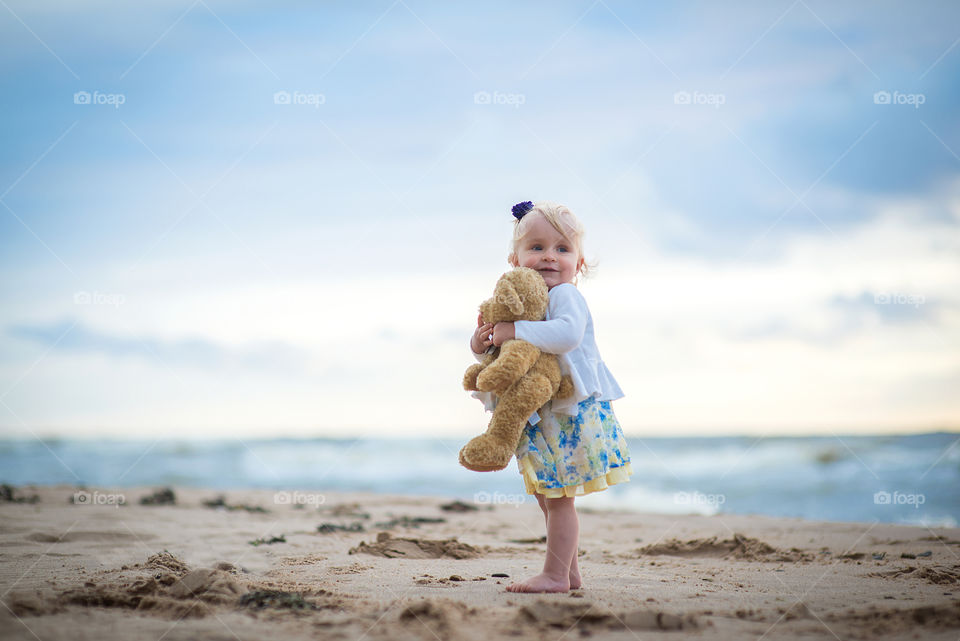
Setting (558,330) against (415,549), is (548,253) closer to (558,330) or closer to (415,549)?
(558,330)

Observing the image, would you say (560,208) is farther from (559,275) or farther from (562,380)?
(562,380)

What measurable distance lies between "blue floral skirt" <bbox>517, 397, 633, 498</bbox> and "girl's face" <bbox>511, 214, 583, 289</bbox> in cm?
70

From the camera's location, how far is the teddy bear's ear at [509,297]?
3605 millimetres

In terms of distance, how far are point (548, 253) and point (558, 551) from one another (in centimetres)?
155

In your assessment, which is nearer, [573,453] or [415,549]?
[573,453]

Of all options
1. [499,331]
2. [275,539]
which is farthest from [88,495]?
[499,331]

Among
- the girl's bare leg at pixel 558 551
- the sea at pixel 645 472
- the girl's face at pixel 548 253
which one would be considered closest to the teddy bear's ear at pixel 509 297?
the girl's face at pixel 548 253

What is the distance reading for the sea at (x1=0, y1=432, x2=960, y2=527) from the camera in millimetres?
10266

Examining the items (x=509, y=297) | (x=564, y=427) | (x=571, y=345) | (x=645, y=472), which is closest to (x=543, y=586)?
(x=564, y=427)

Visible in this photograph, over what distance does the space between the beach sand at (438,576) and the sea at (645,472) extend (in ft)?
8.35

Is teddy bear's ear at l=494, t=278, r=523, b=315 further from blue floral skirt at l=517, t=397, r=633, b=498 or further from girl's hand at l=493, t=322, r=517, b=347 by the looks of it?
blue floral skirt at l=517, t=397, r=633, b=498

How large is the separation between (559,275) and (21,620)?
2.85 metres

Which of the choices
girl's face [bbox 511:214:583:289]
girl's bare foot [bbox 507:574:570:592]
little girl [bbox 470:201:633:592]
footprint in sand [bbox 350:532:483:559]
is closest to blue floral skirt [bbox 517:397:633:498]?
little girl [bbox 470:201:633:592]

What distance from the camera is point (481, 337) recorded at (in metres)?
3.86
